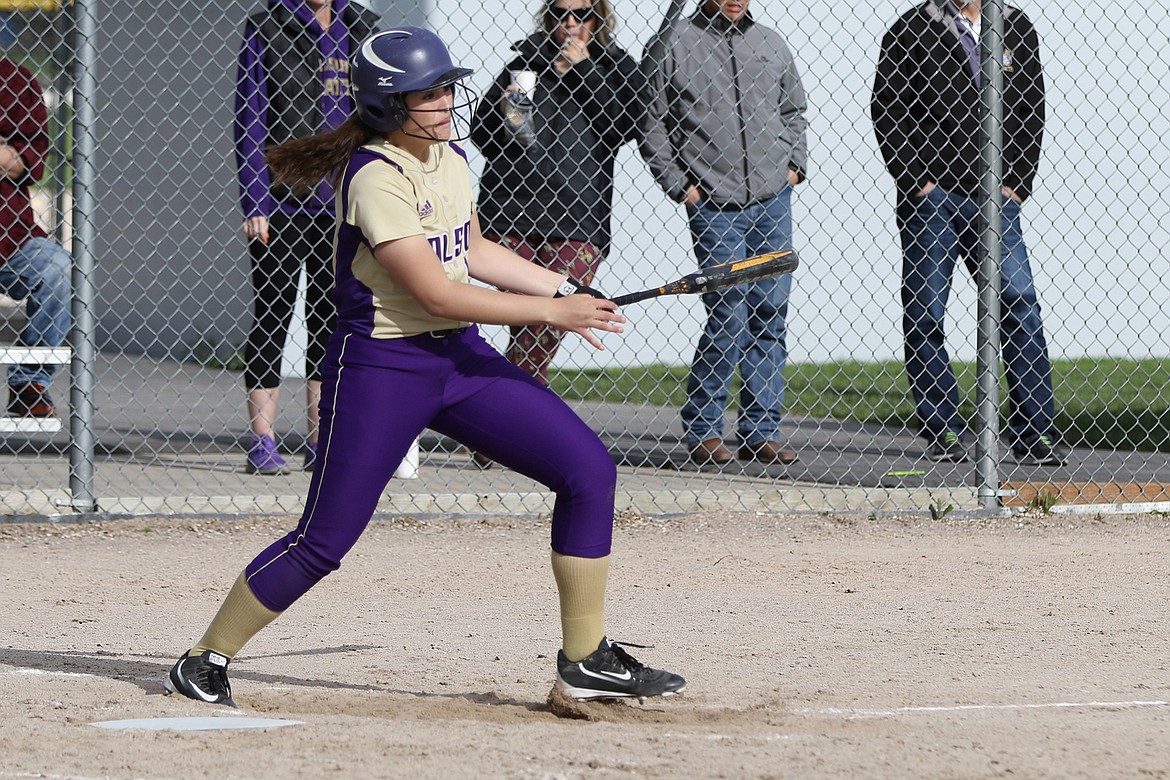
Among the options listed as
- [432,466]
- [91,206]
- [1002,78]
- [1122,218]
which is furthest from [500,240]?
[1122,218]

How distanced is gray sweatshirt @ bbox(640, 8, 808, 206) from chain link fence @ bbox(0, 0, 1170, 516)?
0.11ft

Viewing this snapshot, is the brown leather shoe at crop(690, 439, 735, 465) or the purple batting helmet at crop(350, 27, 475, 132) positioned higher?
the purple batting helmet at crop(350, 27, 475, 132)

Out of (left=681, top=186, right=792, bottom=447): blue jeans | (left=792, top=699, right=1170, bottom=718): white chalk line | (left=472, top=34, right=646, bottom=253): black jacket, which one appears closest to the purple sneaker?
(left=472, top=34, right=646, bottom=253): black jacket

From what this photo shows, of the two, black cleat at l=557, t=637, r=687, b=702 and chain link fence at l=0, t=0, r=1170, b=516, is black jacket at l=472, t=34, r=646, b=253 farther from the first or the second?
black cleat at l=557, t=637, r=687, b=702

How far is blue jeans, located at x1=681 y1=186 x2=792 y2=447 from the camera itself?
7836mm

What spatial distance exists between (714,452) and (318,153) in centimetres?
415

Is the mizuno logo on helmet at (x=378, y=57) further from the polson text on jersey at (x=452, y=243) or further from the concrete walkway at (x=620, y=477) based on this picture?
the concrete walkway at (x=620, y=477)

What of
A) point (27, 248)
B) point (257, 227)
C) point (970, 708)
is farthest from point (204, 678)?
point (27, 248)

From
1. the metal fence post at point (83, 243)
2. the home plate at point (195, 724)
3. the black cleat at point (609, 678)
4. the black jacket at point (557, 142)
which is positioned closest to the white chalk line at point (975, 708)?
the black cleat at point (609, 678)

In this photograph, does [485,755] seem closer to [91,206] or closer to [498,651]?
[498,651]

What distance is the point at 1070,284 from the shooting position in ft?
43.3

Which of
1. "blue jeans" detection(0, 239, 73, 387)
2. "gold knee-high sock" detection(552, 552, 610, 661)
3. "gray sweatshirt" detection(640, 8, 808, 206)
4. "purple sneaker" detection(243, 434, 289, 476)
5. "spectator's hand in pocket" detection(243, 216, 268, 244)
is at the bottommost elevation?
"purple sneaker" detection(243, 434, 289, 476)

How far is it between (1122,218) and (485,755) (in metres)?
10.4

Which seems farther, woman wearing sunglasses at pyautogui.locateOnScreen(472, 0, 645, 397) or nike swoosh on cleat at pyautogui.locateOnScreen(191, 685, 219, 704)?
woman wearing sunglasses at pyautogui.locateOnScreen(472, 0, 645, 397)
